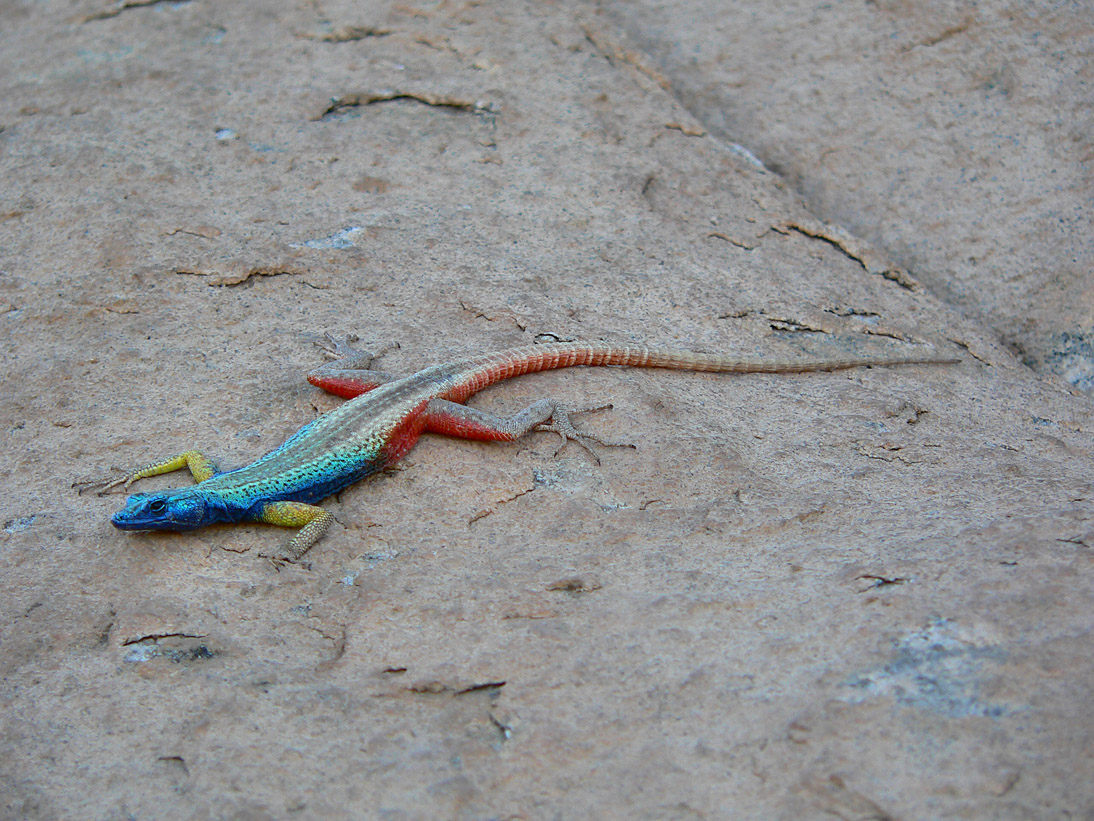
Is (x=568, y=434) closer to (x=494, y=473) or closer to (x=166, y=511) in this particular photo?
(x=494, y=473)

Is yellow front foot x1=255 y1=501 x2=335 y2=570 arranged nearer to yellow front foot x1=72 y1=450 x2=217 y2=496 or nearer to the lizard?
the lizard

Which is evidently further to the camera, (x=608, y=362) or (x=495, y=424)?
(x=608, y=362)

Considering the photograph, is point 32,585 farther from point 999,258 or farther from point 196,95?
point 999,258

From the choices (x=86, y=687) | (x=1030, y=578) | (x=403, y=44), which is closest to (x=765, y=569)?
(x=1030, y=578)

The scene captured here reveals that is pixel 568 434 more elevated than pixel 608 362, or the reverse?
pixel 608 362

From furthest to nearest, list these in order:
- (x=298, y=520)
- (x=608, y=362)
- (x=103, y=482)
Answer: (x=608, y=362) → (x=103, y=482) → (x=298, y=520)

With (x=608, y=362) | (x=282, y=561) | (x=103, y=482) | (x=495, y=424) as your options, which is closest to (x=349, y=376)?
(x=495, y=424)

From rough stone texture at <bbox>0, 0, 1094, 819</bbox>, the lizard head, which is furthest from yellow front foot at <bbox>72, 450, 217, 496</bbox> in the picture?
the lizard head
